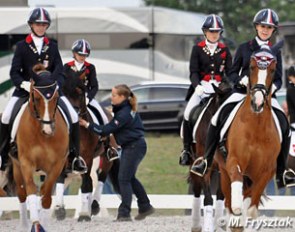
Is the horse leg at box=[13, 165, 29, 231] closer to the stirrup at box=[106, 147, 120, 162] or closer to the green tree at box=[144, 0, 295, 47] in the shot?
the stirrup at box=[106, 147, 120, 162]

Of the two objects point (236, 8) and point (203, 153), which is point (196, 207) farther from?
point (236, 8)

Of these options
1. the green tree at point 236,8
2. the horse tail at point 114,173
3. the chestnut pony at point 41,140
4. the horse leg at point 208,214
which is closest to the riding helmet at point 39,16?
the chestnut pony at point 41,140

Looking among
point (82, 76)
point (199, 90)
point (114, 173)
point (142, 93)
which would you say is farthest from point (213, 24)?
point (142, 93)

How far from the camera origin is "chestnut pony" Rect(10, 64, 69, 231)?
512 inches

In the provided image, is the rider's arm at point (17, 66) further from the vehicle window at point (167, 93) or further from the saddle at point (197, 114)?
the vehicle window at point (167, 93)

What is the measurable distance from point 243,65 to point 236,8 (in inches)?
1813

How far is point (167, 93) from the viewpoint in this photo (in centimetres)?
3145

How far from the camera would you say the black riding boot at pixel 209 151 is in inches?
524

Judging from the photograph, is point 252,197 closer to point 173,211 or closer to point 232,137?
point 232,137

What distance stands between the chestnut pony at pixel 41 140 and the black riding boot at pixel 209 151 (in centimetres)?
169

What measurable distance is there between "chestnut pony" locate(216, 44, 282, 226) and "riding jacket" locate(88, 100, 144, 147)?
3303mm

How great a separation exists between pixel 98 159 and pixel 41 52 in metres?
3.81

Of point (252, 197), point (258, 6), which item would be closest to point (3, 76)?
point (252, 197)

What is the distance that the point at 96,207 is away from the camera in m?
16.8
